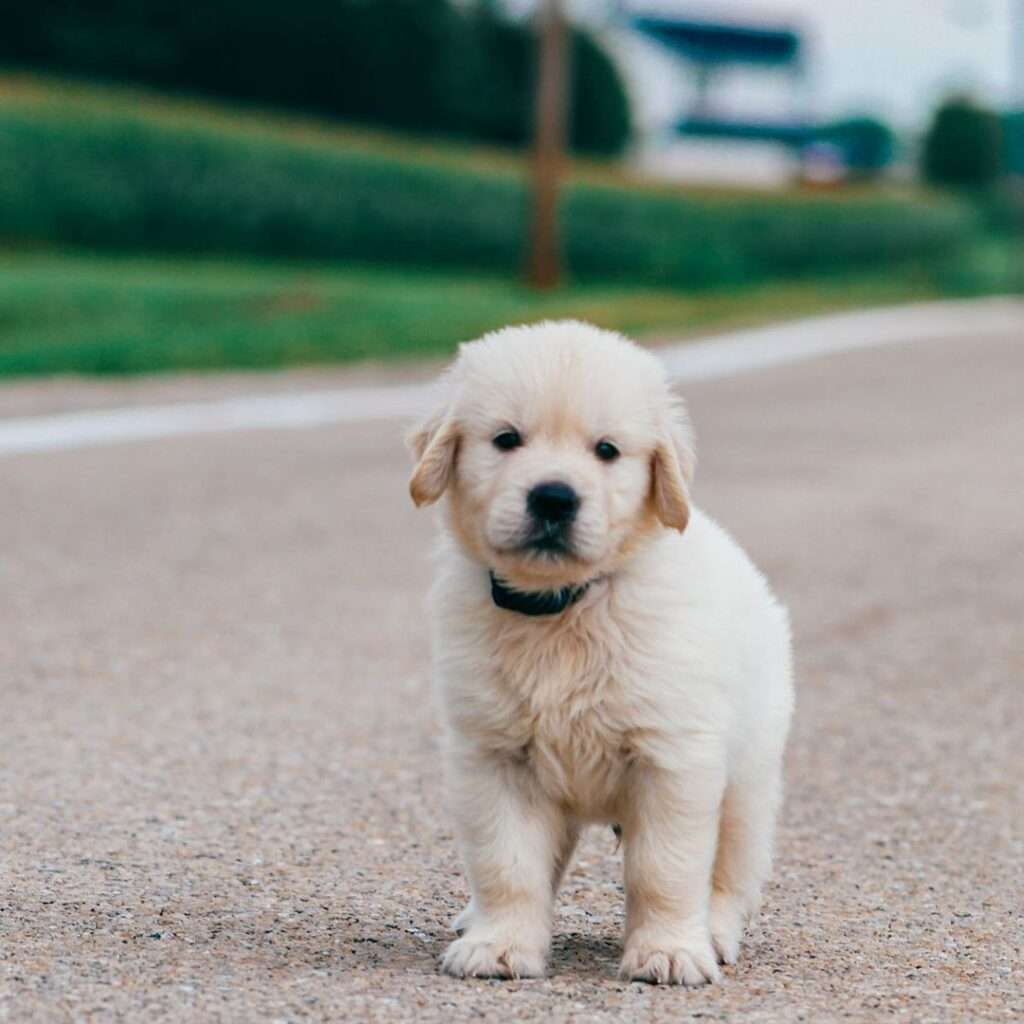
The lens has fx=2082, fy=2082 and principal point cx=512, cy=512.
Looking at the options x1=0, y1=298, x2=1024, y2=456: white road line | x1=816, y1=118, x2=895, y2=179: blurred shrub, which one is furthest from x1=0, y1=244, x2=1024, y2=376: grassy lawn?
x1=816, y1=118, x2=895, y2=179: blurred shrub

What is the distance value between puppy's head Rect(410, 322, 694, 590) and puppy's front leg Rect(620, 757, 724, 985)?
45 centimetres

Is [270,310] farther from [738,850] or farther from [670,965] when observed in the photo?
[670,965]

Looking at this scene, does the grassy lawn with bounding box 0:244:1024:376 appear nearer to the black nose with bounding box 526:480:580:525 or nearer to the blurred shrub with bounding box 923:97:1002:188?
the black nose with bounding box 526:480:580:525

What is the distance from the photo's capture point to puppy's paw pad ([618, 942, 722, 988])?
13.4 feet

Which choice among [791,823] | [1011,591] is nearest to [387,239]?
[1011,591]

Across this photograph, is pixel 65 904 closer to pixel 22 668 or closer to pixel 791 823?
pixel 791 823

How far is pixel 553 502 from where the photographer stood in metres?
3.96

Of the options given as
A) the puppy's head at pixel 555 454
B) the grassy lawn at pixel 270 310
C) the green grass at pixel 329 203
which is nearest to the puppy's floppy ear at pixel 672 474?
the puppy's head at pixel 555 454

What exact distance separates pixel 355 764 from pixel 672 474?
226 centimetres

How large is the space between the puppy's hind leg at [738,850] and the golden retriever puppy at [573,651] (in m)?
0.13

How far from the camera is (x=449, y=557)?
4387 millimetres

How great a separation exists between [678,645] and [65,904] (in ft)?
4.85

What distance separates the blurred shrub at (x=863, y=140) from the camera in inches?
2534

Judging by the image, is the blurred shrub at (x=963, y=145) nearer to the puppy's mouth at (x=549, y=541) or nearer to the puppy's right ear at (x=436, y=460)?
the puppy's right ear at (x=436, y=460)
